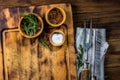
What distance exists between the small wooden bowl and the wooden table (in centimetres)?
7

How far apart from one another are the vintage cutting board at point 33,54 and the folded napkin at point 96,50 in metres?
0.07

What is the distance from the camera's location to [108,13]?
1.91 m

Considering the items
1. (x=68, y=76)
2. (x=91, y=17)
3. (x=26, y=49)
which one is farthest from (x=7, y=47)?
(x=91, y=17)

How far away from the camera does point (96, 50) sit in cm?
190

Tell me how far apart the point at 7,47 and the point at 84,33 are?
0.41 m

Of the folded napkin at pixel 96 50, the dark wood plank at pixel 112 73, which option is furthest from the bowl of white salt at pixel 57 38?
the dark wood plank at pixel 112 73

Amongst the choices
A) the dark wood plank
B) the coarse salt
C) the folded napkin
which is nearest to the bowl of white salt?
the coarse salt

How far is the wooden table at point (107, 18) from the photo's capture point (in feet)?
6.17

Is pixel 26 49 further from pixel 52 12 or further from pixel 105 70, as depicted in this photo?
pixel 105 70

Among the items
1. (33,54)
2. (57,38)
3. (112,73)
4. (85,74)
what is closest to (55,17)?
(57,38)

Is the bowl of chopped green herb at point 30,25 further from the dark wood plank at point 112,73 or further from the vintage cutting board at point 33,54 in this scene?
the dark wood plank at point 112,73

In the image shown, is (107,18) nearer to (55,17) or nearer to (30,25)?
(55,17)

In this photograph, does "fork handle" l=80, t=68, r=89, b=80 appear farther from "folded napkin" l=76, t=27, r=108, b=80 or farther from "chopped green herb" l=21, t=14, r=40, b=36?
"chopped green herb" l=21, t=14, r=40, b=36

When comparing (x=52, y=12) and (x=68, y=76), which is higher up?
(x=52, y=12)
